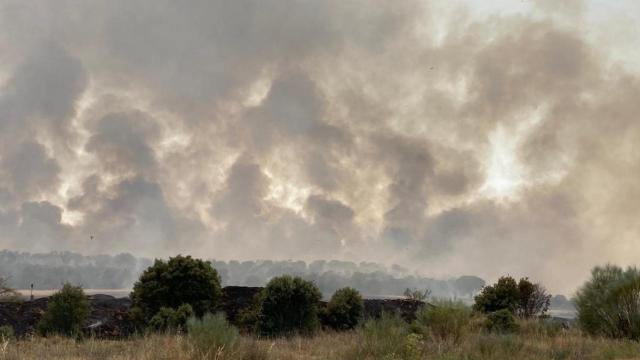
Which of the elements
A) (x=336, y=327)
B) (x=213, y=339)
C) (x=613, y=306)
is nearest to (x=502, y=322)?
(x=613, y=306)

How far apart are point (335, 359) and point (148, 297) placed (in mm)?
15297

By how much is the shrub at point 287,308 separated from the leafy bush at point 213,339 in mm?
10534

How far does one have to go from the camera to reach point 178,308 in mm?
23438

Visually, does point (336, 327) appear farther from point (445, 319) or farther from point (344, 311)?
point (445, 319)

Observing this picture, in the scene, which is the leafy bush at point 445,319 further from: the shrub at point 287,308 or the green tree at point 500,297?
the green tree at point 500,297

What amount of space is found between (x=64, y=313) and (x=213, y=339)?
14.9m

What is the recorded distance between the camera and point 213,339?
38.9 ft

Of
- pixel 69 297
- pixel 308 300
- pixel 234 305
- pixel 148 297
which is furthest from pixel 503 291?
pixel 69 297

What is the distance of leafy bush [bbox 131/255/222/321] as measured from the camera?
25047 mm

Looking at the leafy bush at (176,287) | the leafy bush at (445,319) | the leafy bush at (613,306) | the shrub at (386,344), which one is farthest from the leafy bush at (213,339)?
the leafy bush at (176,287)

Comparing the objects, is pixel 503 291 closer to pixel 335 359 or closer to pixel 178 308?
pixel 178 308

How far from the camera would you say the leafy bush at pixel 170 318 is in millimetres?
22156

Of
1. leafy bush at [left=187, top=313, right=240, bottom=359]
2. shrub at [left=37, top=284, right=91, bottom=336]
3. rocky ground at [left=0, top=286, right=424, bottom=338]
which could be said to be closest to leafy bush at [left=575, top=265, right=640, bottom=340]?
rocky ground at [left=0, top=286, right=424, bottom=338]

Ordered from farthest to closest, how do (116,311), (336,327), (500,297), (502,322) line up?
1. (116,311)
2. (500,297)
3. (336,327)
4. (502,322)
